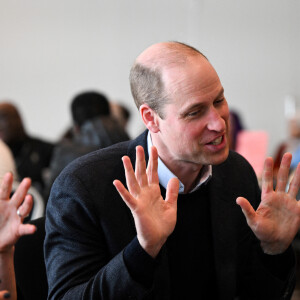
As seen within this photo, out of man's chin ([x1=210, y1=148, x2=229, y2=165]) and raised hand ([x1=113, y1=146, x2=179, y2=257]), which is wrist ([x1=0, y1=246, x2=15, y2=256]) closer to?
raised hand ([x1=113, y1=146, x2=179, y2=257])

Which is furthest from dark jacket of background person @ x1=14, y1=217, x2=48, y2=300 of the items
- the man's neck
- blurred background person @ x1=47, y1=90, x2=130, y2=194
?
blurred background person @ x1=47, y1=90, x2=130, y2=194

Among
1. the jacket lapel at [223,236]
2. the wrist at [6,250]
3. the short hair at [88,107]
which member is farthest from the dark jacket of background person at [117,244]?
the short hair at [88,107]

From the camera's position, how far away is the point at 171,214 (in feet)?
4.12

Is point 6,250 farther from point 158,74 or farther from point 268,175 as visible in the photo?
A: point 268,175

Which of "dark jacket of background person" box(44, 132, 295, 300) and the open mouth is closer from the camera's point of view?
"dark jacket of background person" box(44, 132, 295, 300)

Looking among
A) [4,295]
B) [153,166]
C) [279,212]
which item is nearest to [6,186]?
[4,295]

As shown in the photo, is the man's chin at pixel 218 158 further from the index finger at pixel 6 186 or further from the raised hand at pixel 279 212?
the index finger at pixel 6 186

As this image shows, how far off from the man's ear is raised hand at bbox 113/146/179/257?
182 millimetres

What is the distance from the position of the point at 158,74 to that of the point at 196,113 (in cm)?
15

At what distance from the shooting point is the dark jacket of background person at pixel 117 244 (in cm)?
124

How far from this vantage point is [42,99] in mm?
6309

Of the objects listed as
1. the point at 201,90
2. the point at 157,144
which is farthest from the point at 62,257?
the point at 201,90

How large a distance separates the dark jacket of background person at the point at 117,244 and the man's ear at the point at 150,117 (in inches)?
3.4

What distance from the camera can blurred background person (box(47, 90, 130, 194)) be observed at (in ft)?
9.25
